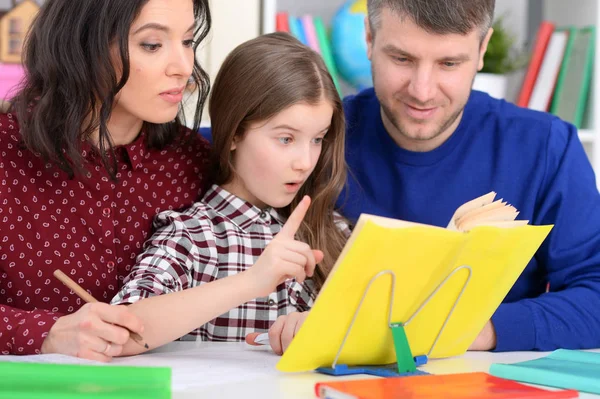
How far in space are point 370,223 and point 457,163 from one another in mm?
855

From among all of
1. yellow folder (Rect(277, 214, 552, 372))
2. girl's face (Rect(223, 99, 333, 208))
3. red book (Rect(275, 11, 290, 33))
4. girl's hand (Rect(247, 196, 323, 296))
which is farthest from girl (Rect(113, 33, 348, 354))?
red book (Rect(275, 11, 290, 33))

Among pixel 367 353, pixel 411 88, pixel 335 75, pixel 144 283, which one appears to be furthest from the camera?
pixel 335 75

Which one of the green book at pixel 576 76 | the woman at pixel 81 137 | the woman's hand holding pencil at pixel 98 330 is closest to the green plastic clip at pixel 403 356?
the woman's hand holding pencil at pixel 98 330

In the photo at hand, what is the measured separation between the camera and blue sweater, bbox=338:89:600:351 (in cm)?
167

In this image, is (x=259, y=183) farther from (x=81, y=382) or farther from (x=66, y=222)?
(x=81, y=382)

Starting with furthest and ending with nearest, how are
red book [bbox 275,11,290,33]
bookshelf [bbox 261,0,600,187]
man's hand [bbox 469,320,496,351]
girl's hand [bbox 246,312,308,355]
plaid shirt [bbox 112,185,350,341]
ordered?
bookshelf [bbox 261,0,600,187], red book [bbox 275,11,290,33], plaid shirt [bbox 112,185,350,341], man's hand [bbox 469,320,496,351], girl's hand [bbox 246,312,308,355]

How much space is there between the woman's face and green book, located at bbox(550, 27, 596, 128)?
152 centimetres

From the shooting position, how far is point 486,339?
53.8 inches

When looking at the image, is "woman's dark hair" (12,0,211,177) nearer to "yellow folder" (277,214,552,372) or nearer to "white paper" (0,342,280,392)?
"white paper" (0,342,280,392)

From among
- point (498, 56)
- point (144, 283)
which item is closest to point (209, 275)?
point (144, 283)

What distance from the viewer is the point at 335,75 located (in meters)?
2.52

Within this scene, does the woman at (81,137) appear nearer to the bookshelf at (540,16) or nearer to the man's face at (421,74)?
the man's face at (421,74)

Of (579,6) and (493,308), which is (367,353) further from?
(579,6)

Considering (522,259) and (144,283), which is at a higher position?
(522,259)
